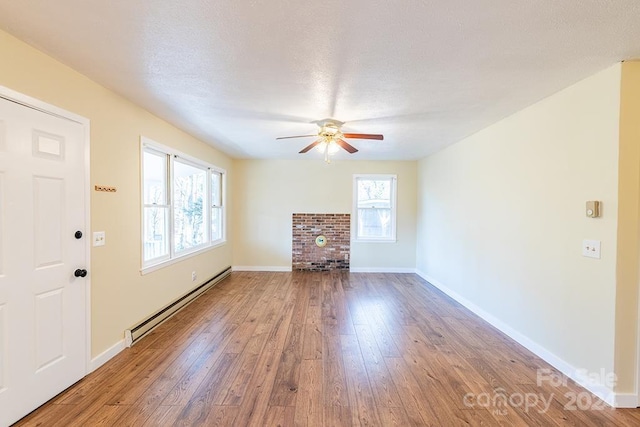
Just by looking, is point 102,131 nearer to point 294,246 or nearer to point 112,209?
point 112,209

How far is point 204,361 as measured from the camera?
2559 mm

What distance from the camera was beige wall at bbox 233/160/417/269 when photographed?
6145 mm

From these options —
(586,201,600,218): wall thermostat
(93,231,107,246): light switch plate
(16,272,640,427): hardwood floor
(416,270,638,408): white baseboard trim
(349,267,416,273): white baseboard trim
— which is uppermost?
(586,201,600,218): wall thermostat

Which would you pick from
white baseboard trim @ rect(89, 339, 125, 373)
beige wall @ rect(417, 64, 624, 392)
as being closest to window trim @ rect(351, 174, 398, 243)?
beige wall @ rect(417, 64, 624, 392)

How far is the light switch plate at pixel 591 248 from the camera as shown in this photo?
7.02 feet

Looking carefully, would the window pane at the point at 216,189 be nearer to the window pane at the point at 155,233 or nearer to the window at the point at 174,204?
the window at the point at 174,204

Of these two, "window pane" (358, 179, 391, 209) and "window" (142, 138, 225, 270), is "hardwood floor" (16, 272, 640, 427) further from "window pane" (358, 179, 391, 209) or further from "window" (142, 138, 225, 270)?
"window pane" (358, 179, 391, 209)

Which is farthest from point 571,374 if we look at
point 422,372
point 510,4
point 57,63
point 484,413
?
point 57,63

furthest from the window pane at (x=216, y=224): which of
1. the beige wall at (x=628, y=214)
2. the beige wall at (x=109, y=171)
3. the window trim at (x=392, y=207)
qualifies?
the beige wall at (x=628, y=214)

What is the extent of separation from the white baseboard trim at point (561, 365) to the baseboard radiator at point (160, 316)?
404 cm

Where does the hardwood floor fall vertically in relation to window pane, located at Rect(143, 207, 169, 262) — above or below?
below

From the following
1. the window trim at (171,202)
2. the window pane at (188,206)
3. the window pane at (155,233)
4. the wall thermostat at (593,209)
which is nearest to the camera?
the wall thermostat at (593,209)

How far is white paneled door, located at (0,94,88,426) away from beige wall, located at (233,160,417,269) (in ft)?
12.9

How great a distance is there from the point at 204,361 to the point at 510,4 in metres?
3.39
